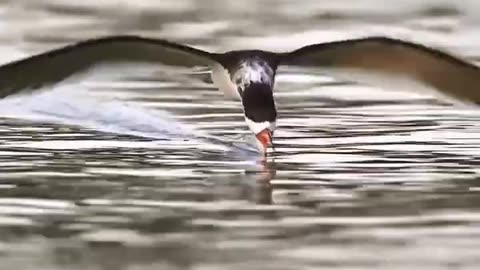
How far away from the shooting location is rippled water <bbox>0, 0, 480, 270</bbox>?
144 cm

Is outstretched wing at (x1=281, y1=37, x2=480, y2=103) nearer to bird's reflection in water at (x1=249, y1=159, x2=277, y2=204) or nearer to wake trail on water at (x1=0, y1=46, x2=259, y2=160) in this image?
wake trail on water at (x1=0, y1=46, x2=259, y2=160)

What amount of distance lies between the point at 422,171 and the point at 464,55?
1.25 meters

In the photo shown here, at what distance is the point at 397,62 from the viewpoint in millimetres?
→ 2371

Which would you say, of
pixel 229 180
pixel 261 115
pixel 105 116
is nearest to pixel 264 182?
pixel 229 180

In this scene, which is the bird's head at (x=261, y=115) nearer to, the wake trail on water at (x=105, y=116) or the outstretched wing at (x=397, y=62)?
the wake trail on water at (x=105, y=116)

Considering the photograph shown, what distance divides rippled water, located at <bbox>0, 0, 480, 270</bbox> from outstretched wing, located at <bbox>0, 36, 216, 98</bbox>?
0.06m

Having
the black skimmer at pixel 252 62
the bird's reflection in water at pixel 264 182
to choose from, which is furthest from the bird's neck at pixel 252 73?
the bird's reflection in water at pixel 264 182

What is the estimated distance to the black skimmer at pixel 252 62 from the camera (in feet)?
7.32

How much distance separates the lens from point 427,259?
1.40m

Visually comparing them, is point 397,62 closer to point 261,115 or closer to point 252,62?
point 252,62

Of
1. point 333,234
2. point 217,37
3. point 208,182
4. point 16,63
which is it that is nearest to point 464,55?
point 217,37

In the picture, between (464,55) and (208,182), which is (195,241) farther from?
(464,55)

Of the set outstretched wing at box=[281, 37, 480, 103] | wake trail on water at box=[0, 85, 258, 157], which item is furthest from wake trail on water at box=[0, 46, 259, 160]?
outstretched wing at box=[281, 37, 480, 103]

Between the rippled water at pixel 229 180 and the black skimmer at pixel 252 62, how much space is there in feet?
0.17
